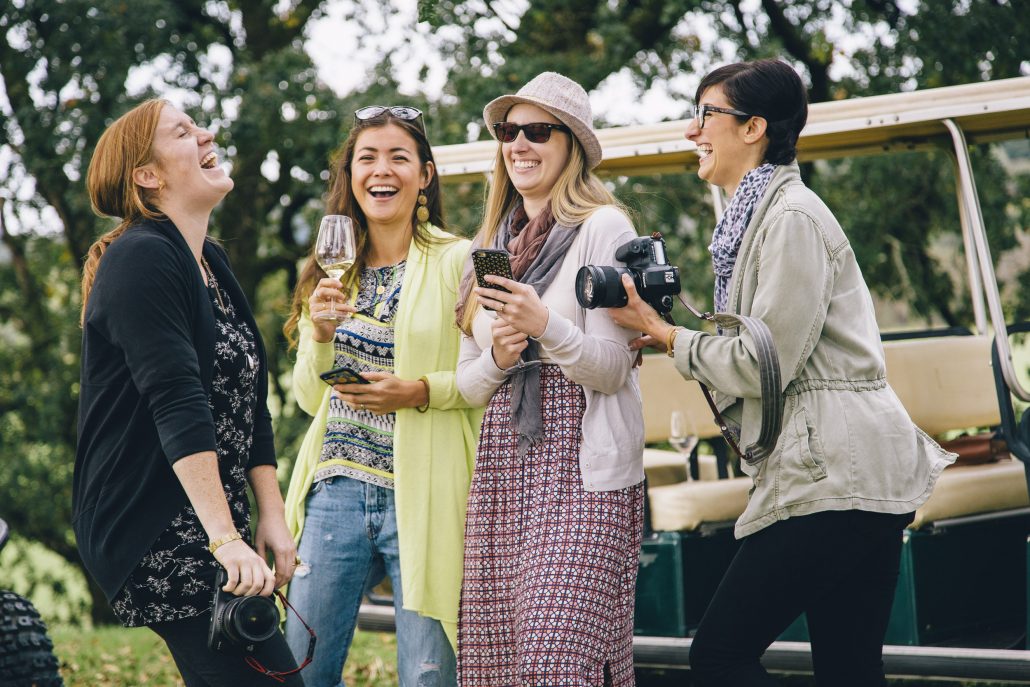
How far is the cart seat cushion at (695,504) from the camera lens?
4.32 meters

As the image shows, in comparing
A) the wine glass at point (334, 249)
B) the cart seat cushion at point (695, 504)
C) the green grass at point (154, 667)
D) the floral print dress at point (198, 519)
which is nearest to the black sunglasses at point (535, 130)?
the wine glass at point (334, 249)

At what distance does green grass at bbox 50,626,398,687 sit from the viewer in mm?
5680

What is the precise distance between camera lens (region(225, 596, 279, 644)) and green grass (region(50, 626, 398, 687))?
3.36 metres

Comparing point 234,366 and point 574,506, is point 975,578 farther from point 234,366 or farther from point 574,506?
point 234,366

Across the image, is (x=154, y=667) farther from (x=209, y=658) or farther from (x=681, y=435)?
(x=209, y=658)

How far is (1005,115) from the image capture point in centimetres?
418

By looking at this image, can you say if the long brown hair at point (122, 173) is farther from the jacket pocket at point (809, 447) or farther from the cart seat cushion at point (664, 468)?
the cart seat cushion at point (664, 468)

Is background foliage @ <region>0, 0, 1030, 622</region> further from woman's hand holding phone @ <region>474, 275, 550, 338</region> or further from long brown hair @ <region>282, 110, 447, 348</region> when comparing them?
woman's hand holding phone @ <region>474, 275, 550, 338</region>

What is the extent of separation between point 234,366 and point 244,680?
68 centimetres

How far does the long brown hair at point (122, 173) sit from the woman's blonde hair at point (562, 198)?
37.1 inches

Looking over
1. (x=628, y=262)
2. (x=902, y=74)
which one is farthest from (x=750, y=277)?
(x=902, y=74)

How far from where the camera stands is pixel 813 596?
2.60 m

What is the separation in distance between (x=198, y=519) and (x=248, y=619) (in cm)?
25

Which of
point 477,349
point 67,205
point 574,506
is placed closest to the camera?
point 574,506
